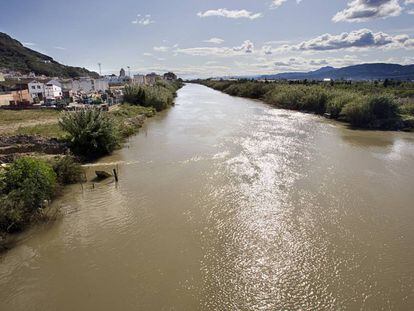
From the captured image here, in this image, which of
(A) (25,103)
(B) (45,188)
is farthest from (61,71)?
(B) (45,188)

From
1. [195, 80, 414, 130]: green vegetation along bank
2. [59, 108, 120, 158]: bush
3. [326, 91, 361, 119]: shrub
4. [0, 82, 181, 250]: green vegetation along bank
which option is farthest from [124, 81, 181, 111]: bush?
[326, 91, 361, 119]: shrub

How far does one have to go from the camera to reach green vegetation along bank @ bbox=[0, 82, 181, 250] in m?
12.2

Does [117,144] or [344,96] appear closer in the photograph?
[117,144]

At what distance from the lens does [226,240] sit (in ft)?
39.8

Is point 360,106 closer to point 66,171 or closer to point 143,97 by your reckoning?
point 143,97

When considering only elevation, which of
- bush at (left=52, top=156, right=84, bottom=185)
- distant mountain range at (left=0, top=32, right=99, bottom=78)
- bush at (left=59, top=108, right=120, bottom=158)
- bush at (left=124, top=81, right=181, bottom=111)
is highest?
distant mountain range at (left=0, top=32, right=99, bottom=78)

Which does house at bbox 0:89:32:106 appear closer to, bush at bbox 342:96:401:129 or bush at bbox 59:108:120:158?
bush at bbox 59:108:120:158

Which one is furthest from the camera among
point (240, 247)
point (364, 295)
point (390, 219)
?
point (390, 219)

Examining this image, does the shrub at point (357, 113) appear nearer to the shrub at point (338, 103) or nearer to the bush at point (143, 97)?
the shrub at point (338, 103)

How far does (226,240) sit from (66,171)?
10.4 meters

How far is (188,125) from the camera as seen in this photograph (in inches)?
1439

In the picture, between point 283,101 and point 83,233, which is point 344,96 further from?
point 83,233

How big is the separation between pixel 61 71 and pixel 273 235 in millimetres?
161388

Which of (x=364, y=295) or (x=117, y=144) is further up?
(x=117, y=144)
